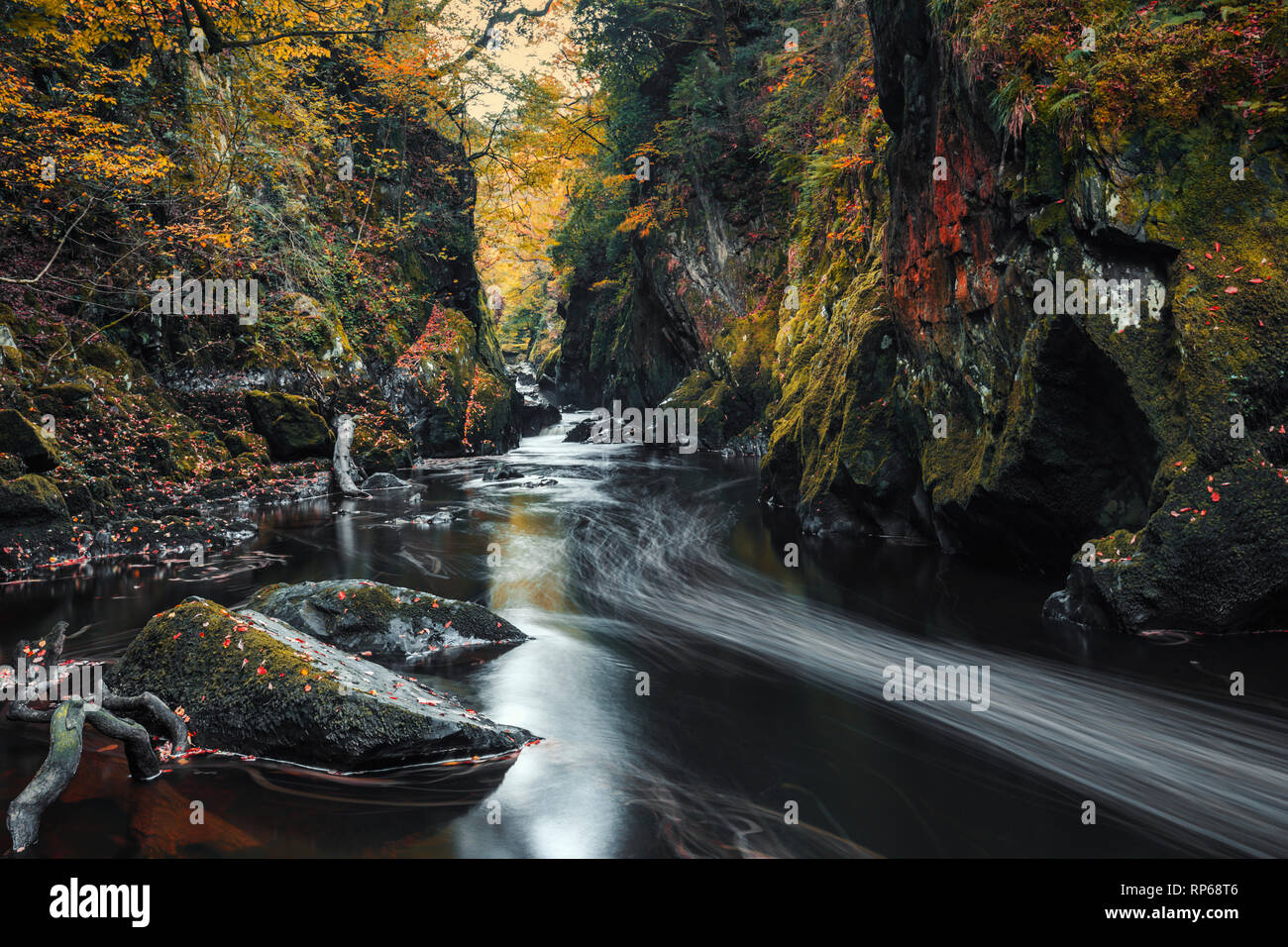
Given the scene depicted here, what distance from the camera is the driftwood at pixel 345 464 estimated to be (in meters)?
15.4

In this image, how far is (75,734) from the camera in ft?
11.4

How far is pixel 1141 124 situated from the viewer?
6125 millimetres

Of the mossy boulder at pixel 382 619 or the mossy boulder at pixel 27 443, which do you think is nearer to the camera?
the mossy boulder at pixel 382 619

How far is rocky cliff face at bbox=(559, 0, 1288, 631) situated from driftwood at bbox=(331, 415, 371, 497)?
980 cm

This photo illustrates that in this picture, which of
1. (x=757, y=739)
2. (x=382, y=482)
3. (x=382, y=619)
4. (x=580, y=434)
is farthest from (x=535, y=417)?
(x=757, y=739)

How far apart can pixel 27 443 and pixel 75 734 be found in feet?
26.6

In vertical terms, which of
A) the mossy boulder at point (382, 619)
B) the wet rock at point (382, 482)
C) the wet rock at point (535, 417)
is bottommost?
the mossy boulder at point (382, 619)

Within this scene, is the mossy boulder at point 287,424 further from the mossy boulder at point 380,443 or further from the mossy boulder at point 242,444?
the mossy boulder at point 380,443

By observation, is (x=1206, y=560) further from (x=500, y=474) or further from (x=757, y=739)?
(x=500, y=474)

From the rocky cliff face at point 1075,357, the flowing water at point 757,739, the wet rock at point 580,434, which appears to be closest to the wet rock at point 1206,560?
the rocky cliff face at point 1075,357

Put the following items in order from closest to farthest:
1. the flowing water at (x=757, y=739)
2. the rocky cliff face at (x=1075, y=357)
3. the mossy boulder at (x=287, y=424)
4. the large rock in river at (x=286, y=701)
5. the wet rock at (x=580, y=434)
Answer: the flowing water at (x=757, y=739)
the large rock in river at (x=286, y=701)
the rocky cliff face at (x=1075, y=357)
the mossy boulder at (x=287, y=424)
the wet rock at (x=580, y=434)

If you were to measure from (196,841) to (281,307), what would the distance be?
15909 millimetres

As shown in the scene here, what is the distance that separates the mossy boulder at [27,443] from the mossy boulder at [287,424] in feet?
17.6
